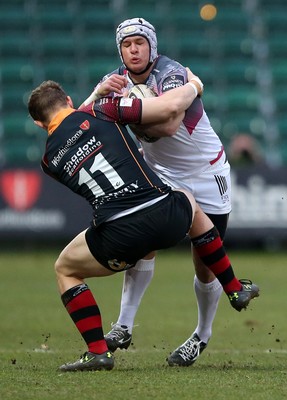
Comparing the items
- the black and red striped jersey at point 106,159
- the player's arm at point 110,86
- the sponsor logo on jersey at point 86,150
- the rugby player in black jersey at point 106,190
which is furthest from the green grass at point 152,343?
the player's arm at point 110,86

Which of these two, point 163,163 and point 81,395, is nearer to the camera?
point 81,395

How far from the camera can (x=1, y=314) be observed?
1059 cm

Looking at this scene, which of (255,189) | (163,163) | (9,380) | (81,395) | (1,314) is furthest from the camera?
(255,189)

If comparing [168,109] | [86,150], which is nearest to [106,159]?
[86,150]

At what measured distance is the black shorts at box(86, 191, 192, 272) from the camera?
Answer: 6445 mm

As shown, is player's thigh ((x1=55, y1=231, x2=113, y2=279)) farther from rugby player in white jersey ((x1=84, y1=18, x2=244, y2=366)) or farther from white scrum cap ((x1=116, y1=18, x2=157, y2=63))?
white scrum cap ((x1=116, y1=18, x2=157, y2=63))

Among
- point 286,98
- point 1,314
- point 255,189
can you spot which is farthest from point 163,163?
point 286,98

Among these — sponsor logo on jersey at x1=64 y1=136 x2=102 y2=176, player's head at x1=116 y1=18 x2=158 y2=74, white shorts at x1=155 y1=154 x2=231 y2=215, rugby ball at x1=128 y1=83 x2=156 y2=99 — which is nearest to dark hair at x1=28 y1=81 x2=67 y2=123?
sponsor logo on jersey at x1=64 y1=136 x2=102 y2=176

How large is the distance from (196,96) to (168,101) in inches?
17.3

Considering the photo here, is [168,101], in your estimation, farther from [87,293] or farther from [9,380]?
[9,380]

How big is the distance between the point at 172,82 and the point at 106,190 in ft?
2.84

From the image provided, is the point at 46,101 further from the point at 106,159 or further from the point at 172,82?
the point at 172,82

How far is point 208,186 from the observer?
289 inches

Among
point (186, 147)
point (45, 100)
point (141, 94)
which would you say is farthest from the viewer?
point (186, 147)
